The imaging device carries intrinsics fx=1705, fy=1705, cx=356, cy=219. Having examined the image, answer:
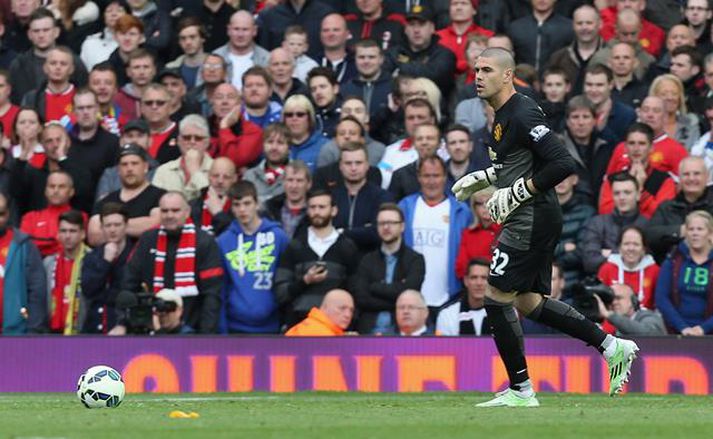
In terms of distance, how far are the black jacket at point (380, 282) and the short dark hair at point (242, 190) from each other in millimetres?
1321

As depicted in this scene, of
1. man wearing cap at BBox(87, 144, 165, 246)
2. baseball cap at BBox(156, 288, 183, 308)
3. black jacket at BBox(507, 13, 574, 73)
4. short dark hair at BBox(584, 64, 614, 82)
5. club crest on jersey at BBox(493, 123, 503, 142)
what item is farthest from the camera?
black jacket at BBox(507, 13, 574, 73)

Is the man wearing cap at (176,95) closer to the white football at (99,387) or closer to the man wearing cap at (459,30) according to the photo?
the man wearing cap at (459,30)

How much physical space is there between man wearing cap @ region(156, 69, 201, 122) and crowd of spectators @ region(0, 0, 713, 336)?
0.03m

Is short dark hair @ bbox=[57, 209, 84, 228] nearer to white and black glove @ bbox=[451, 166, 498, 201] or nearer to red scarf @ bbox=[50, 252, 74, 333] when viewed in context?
red scarf @ bbox=[50, 252, 74, 333]

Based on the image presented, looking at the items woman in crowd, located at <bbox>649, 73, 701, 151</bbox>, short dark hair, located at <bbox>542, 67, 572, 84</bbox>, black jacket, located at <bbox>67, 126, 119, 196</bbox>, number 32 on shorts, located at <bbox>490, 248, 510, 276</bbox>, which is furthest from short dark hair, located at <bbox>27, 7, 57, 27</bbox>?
number 32 on shorts, located at <bbox>490, 248, 510, 276</bbox>

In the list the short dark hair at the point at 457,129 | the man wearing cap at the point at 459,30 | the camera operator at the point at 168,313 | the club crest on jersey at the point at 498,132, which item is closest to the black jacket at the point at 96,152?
the camera operator at the point at 168,313

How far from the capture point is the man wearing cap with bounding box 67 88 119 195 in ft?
62.4

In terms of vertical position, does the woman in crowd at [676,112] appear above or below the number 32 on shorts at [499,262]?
above

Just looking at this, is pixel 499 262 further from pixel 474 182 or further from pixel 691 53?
pixel 691 53

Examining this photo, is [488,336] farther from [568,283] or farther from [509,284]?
[509,284]

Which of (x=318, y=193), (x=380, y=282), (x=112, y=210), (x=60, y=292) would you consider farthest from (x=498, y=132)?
(x=60, y=292)

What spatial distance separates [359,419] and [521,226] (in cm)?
189

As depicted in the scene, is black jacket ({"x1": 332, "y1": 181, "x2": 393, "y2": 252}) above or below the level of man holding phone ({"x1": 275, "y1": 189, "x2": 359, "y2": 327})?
above

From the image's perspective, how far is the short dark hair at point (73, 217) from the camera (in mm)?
17625
